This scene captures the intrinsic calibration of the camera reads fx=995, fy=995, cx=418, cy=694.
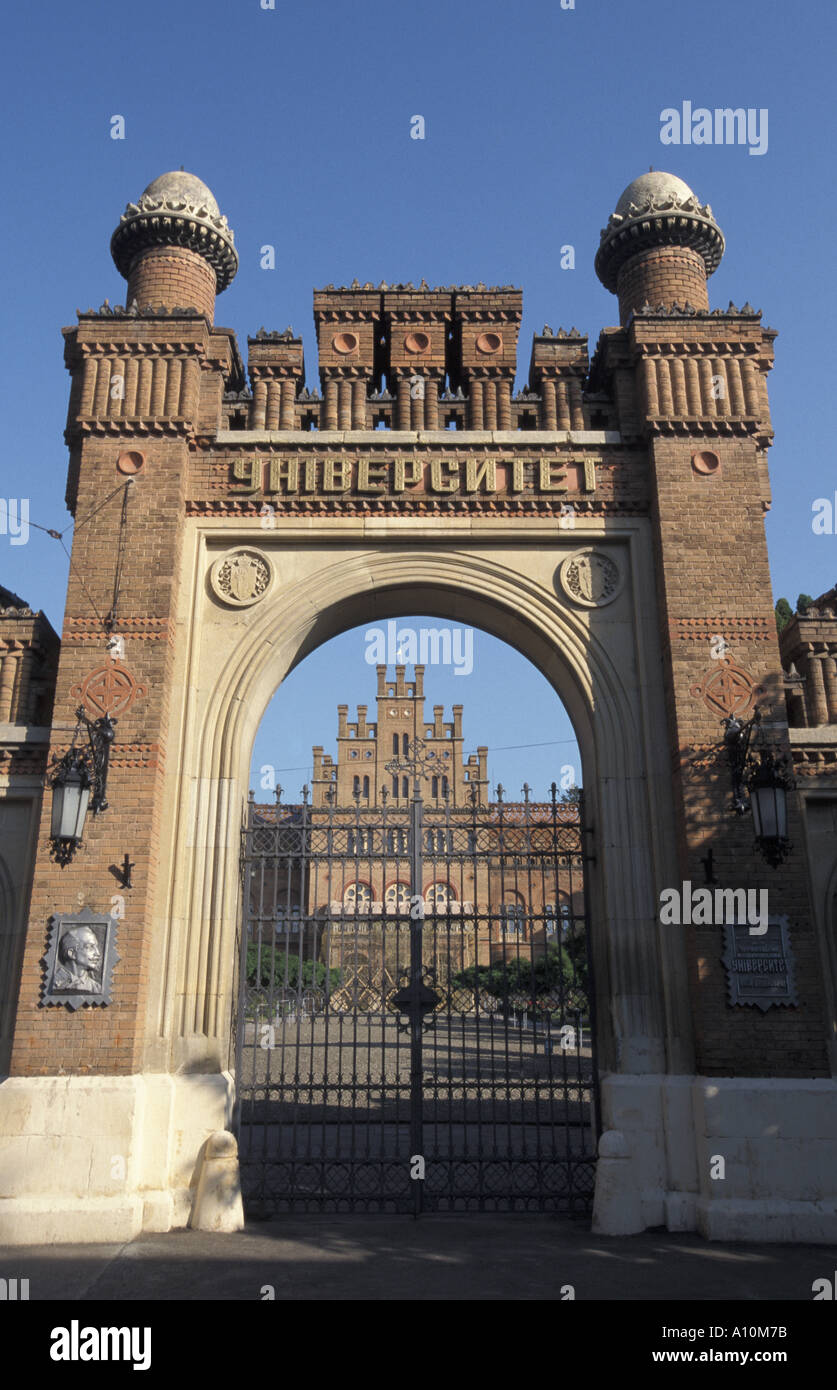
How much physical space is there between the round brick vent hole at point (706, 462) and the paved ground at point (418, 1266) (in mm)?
7044

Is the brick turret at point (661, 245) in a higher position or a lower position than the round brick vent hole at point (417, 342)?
higher

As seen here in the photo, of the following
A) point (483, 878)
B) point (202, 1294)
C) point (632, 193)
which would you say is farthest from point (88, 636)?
point (483, 878)

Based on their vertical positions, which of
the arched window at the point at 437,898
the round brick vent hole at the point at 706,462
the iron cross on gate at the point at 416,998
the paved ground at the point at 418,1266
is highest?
the round brick vent hole at the point at 706,462

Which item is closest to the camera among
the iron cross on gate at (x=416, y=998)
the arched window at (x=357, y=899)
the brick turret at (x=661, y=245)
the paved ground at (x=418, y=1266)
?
the paved ground at (x=418, y=1266)

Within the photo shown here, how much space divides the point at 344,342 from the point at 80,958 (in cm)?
707

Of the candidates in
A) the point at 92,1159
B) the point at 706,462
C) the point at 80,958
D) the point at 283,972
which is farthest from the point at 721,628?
the point at 283,972

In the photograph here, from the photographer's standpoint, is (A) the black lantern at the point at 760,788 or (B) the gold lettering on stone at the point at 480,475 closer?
(A) the black lantern at the point at 760,788

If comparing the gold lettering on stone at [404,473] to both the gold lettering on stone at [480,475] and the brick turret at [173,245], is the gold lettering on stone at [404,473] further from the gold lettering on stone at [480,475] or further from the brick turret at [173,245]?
the brick turret at [173,245]

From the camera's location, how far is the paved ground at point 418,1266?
6.39 metres

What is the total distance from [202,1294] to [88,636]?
5.73 m

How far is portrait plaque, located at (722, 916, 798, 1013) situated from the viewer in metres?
8.46

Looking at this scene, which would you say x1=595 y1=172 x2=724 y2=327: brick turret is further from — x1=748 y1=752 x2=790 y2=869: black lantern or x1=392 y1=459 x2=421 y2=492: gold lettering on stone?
x1=748 y1=752 x2=790 y2=869: black lantern

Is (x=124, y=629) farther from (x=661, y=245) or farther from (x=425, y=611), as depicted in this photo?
(x=661, y=245)

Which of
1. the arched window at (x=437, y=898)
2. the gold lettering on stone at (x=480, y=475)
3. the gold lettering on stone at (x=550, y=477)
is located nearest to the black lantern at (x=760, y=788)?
the arched window at (x=437, y=898)
